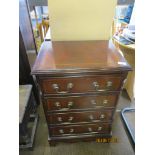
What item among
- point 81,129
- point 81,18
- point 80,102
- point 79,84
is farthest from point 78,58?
point 81,129

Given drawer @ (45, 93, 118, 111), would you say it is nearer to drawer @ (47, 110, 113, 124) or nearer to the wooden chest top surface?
drawer @ (47, 110, 113, 124)

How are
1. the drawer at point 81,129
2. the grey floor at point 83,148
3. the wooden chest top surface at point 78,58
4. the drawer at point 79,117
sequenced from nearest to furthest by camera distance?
the wooden chest top surface at point 78,58, the drawer at point 79,117, the drawer at point 81,129, the grey floor at point 83,148

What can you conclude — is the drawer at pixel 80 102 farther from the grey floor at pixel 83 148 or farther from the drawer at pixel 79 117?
the grey floor at pixel 83 148

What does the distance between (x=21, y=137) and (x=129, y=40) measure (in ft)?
5.19

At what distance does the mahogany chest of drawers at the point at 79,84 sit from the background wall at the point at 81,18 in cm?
10

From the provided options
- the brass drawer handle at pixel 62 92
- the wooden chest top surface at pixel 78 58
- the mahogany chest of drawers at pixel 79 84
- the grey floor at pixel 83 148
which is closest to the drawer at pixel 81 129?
the mahogany chest of drawers at pixel 79 84

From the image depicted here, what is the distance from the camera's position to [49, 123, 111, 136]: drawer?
1.34 meters

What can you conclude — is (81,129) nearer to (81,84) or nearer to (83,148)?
(83,148)

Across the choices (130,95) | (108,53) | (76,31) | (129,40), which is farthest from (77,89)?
(130,95)

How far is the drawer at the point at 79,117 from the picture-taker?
4.06 ft

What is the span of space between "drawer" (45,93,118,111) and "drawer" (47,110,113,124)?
0.07 metres

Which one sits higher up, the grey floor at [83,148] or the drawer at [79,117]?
the drawer at [79,117]
